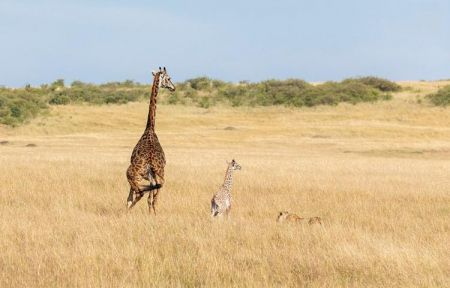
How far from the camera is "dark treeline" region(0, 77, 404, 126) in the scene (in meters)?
61.2

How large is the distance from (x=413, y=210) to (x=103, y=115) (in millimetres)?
40928

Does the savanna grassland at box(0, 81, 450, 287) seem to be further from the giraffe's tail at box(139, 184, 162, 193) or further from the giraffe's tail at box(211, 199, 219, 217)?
the giraffe's tail at box(139, 184, 162, 193)

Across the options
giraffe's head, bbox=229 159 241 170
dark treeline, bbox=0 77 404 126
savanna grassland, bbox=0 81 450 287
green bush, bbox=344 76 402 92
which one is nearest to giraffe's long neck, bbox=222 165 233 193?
giraffe's head, bbox=229 159 241 170

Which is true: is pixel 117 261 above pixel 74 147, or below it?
above

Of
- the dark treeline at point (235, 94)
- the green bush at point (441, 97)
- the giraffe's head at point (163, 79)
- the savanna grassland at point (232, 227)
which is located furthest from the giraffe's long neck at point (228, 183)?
the green bush at point (441, 97)

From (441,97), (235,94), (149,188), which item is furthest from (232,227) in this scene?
(235,94)

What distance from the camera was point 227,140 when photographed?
4106 cm

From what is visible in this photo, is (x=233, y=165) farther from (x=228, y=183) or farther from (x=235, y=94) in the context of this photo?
(x=235, y=94)

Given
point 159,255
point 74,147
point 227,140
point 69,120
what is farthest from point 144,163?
point 69,120

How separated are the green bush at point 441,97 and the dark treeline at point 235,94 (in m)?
4.32

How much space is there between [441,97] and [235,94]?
1899 cm

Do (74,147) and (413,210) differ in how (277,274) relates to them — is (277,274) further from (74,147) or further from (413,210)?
(74,147)

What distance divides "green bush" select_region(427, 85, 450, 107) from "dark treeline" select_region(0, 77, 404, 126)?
4320 mm

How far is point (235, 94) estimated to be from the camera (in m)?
66.9
